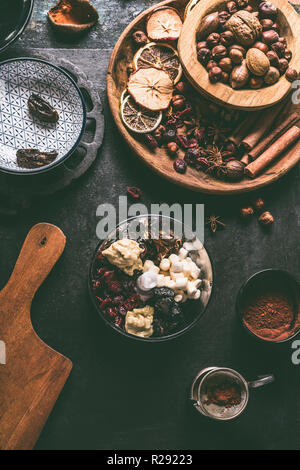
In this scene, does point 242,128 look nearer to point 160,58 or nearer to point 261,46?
point 261,46

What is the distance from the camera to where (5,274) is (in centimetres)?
235

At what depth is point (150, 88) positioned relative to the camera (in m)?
2.34

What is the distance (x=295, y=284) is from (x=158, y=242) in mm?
774

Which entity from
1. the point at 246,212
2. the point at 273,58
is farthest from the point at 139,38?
the point at 246,212

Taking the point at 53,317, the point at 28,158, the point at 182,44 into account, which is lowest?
the point at 53,317

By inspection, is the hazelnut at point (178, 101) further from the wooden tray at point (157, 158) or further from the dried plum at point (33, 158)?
the dried plum at point (33, 158)

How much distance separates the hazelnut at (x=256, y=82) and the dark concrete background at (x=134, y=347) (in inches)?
24.5

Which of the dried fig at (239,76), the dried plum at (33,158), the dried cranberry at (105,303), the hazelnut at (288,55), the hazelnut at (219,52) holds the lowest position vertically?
the dried cranberry at (105,303)

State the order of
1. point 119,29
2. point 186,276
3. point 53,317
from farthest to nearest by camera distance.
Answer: point 119,29
point 53,317
point 186,276

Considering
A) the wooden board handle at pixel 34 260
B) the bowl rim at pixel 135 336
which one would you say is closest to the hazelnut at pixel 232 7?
the bowl rim at pixel 135 336

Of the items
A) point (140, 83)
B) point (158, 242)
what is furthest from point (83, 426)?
point (140, 83)

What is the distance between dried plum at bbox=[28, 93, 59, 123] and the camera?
2.35 meters

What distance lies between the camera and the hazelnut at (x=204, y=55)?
2266 mm

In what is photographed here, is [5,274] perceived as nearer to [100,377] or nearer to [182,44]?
[100,377]
